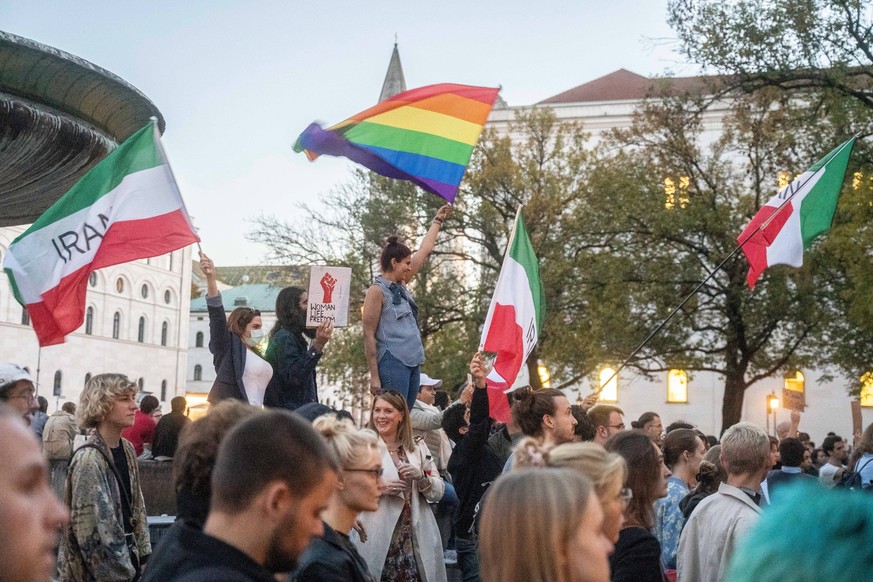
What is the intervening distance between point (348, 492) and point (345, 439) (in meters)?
0.25

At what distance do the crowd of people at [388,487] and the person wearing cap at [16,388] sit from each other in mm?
13

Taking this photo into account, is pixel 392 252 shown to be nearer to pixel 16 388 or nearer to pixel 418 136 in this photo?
pixel 418 136

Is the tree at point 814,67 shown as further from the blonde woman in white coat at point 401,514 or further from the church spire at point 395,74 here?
the church spire at point 395,74

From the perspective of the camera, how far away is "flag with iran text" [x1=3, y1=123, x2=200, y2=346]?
6.44m

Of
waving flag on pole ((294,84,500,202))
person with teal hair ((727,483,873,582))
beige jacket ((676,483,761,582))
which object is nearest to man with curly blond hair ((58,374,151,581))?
beige jacket ((676,483,761,582))

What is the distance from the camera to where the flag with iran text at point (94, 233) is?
644 centimetres

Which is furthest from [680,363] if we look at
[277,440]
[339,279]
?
[277,440]

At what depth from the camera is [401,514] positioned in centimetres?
625

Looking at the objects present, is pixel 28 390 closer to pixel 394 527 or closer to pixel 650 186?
pixel 394 527

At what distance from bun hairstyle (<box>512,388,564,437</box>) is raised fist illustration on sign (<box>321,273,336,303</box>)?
160cm

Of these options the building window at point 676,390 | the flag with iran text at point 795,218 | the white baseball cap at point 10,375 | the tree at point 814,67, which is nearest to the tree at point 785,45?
the tree at point 814,67

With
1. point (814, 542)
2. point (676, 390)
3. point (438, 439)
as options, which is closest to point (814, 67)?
point (438, 439)

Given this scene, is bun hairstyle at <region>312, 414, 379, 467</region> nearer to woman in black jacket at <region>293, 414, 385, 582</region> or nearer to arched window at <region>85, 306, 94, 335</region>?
woman in black jacket at <region>293, 414, 385, 582</region>

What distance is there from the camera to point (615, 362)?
30.4 metres
